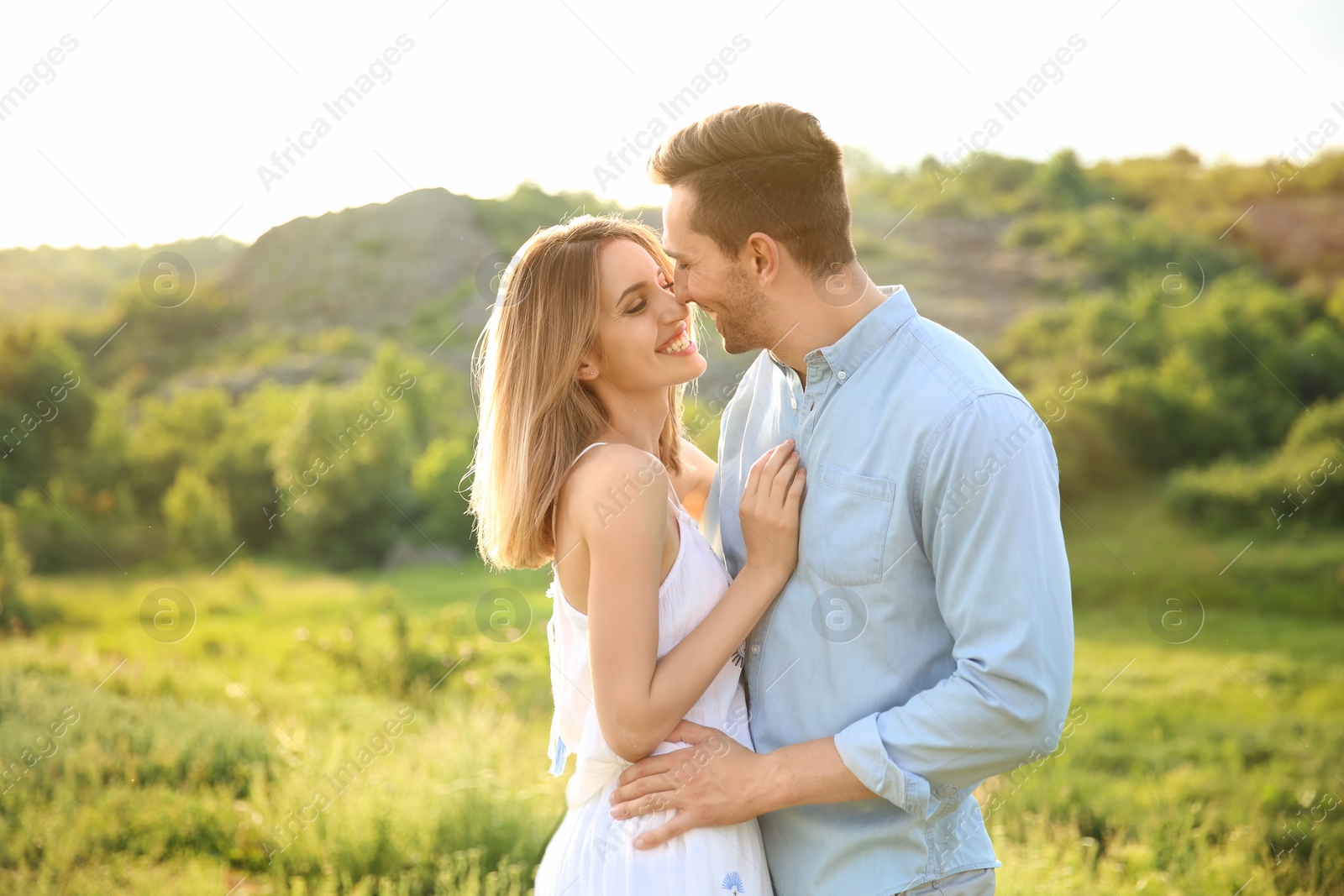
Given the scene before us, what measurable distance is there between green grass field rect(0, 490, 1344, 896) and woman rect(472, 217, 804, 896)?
2094 millimetres

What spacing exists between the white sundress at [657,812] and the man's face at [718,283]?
48 cm

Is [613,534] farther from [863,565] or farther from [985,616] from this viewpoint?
[985,616]

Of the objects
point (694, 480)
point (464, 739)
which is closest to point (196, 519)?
point (464, 739)

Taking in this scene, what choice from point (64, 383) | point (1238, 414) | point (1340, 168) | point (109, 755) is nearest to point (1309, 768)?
point (1238, 414)

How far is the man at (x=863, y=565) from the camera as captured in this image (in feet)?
6.59

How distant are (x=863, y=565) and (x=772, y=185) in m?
0.95

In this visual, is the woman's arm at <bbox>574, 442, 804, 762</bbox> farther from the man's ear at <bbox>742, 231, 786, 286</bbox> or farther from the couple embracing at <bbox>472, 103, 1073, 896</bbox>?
the man's ear at <bbox>742, 231, 786, 286</bbox>

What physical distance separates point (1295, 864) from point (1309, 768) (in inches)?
145

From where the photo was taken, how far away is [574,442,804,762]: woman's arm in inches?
88.7

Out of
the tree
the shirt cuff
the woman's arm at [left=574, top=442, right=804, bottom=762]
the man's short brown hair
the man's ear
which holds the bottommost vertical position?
the shirt cuff

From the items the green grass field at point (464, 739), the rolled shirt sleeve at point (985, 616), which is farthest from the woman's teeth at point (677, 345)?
the green grass field at point (464, 739)

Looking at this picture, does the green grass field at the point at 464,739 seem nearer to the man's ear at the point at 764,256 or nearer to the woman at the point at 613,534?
the woman at the point at 613,534

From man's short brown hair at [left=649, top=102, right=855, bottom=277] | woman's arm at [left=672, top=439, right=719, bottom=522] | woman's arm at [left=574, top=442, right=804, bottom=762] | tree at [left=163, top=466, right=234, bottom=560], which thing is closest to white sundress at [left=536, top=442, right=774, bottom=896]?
woman's arm at [left=574, top=442, right=804, bottom=762]

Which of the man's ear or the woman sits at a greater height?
the man's ear
